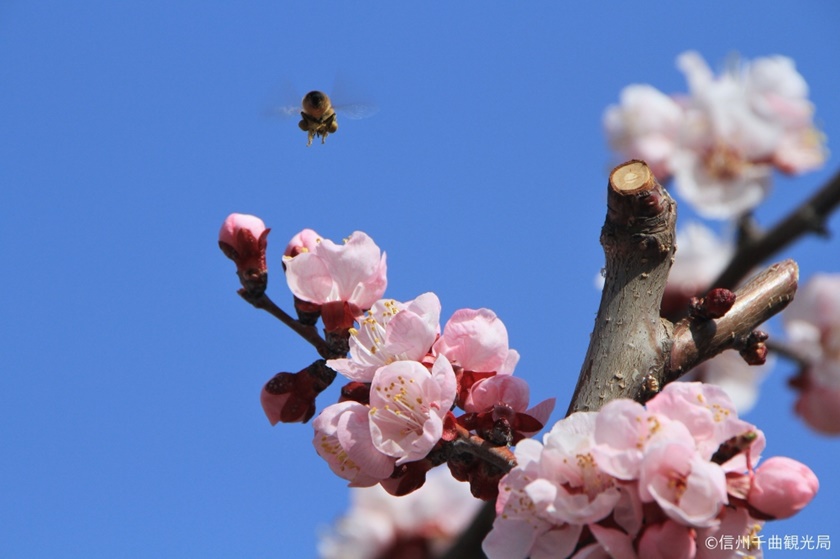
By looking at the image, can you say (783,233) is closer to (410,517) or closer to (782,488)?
(782,488)

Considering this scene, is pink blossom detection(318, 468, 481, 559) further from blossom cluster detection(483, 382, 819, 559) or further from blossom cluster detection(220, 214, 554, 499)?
blossom cluster detection(483, 382, 819, 559)

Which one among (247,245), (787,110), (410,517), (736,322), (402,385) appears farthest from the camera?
(787,110)

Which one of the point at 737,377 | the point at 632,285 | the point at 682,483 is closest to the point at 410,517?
the point at 737,377

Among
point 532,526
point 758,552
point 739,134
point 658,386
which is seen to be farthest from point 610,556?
point 739,134

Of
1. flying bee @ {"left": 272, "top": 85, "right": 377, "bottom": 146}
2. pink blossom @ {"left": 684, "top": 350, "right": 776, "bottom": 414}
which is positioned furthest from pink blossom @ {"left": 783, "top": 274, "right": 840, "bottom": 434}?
flying bee @ {"left": 272, "top": 85, "right": 377, "bottom": 146}

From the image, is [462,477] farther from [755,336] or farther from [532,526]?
[755,336]

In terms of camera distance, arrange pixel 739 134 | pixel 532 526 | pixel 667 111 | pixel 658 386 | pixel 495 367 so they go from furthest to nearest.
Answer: pixel 667 111
pixel 739 134
pixel 495 367
pixel 658 386
pixel 532 526

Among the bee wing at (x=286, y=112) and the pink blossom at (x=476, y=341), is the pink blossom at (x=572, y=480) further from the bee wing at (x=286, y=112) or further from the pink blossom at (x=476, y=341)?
the bee wing at (x=286, y=112)

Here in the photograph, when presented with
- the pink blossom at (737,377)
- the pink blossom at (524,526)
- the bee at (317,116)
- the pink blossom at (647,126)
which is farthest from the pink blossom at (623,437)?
the pink blossom at (647,126)
